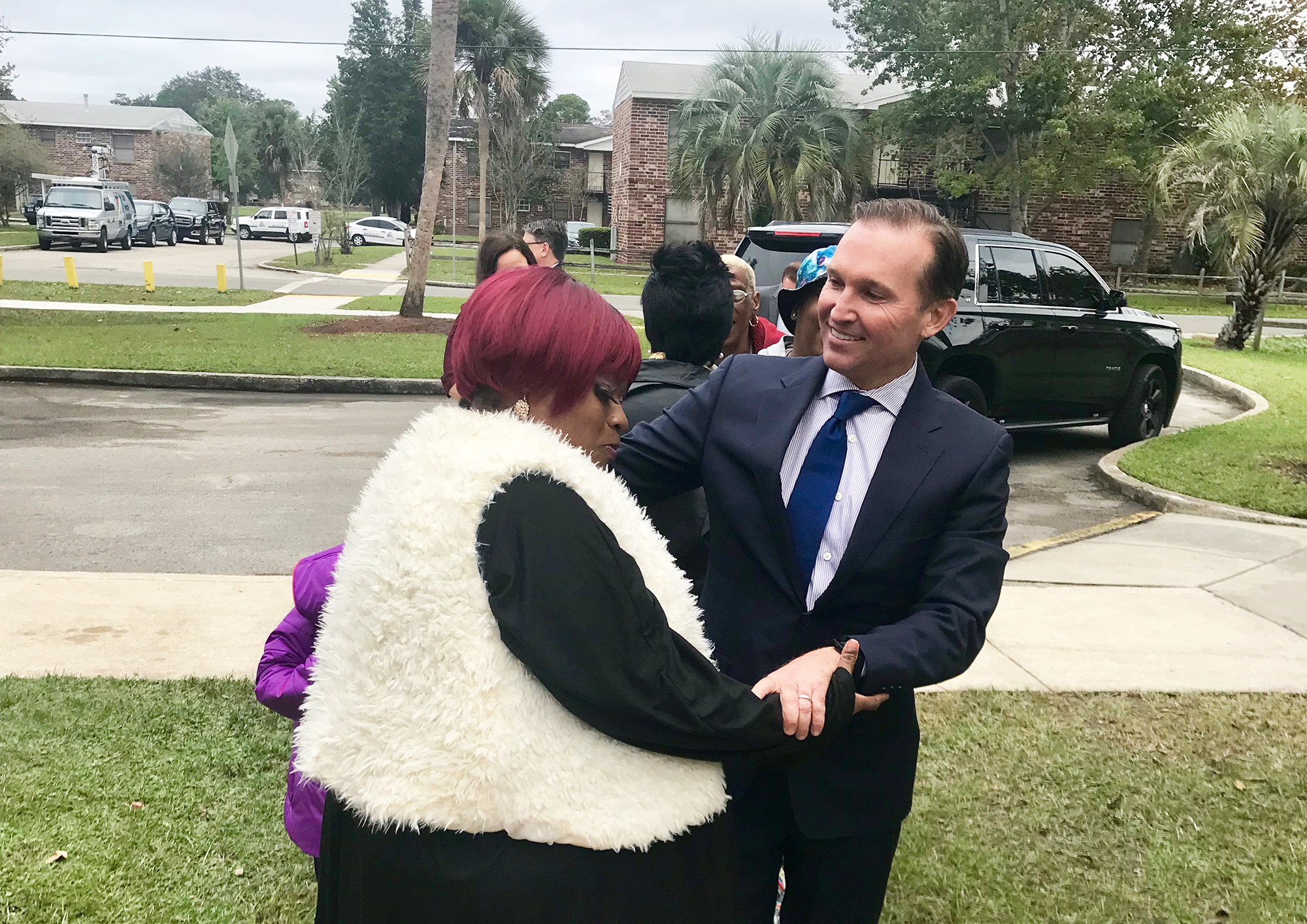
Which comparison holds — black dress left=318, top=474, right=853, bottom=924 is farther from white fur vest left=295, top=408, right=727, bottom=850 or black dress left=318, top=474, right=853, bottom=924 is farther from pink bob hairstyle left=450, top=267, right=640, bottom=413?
pink bob hairstyle left=450, top=267, right=640, bottom=413

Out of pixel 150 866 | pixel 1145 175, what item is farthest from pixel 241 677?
pixel 1145 175

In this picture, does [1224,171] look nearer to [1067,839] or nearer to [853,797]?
[1067,839]

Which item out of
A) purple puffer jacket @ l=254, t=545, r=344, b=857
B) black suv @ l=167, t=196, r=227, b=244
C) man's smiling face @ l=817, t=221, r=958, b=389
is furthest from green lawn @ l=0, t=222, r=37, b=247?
man's smiling face @ l=817, t=221, r=958, b=389

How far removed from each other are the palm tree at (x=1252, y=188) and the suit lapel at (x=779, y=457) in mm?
18530

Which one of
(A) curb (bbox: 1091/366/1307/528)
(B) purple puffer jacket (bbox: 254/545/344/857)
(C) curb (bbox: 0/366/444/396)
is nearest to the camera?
(B) purple puffer jacket (bbox: 254/545/344/857)

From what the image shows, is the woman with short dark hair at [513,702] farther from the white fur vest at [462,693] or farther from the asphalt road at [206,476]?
the asphalt road at [206,476]

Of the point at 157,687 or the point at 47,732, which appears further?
the point at 157,687

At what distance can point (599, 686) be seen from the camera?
148cm

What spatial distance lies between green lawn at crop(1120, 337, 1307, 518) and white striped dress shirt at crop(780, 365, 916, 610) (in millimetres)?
7144

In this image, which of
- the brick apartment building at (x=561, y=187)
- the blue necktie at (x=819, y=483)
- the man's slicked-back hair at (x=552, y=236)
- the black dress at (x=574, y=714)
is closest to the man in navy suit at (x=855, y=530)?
the blue necktie at (x=819, y=483)

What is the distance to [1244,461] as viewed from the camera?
9695 millimetres

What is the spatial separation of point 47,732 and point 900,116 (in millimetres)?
32746

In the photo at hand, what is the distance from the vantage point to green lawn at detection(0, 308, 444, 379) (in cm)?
1321

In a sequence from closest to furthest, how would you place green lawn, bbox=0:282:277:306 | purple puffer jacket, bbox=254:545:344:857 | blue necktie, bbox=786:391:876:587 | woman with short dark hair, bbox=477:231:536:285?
blue necktie, bbox=786:391:876:587
purple puffer jacket, bbox=254:545:344:857
woman with short dark hair, bbox=477:231:536:285
green lawn, bbox=0:282:277:306
